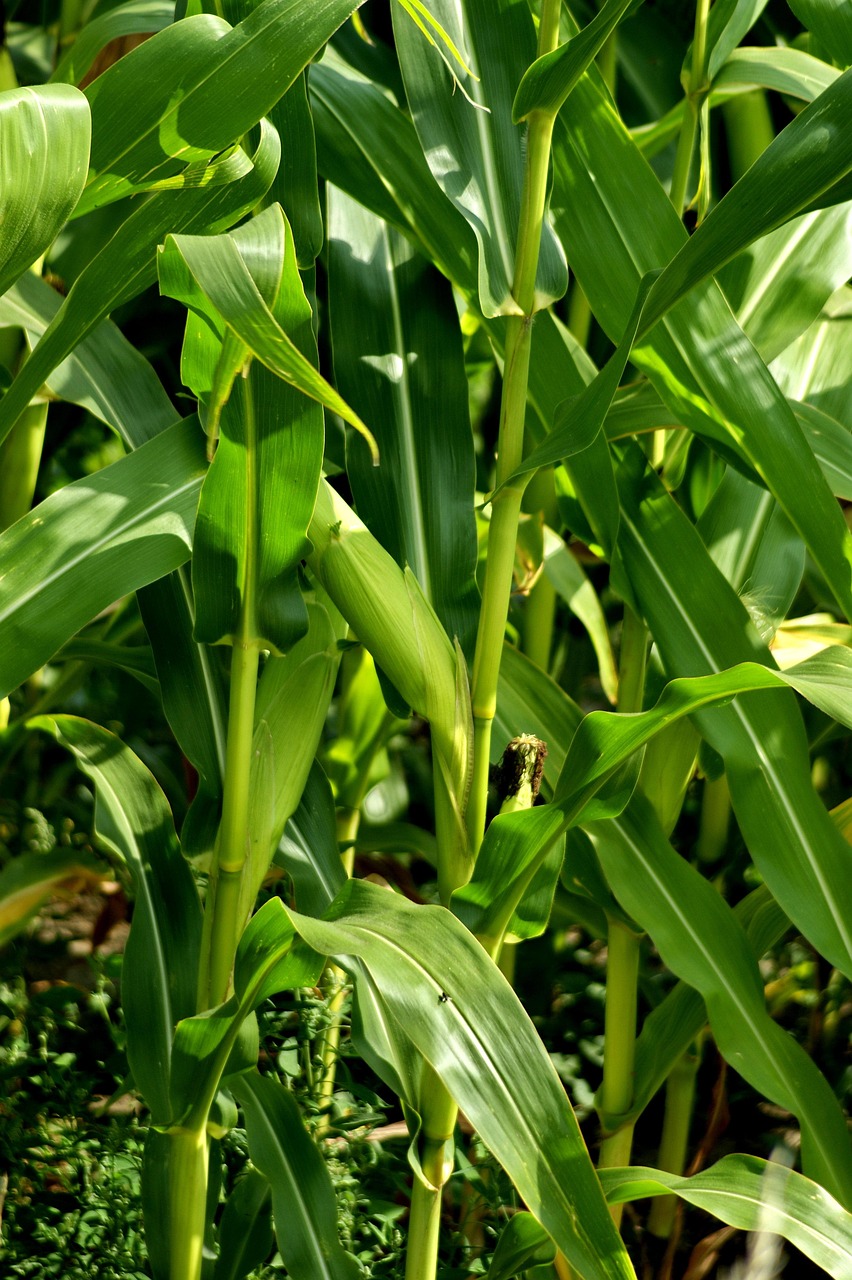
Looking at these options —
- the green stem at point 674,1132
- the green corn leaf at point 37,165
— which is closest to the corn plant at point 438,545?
the green corn leaf at point 37,165

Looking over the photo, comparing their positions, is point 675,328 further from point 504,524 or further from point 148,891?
point 148,891

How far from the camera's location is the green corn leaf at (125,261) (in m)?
0.57

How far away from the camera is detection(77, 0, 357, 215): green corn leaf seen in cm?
55

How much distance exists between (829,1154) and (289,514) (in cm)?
57

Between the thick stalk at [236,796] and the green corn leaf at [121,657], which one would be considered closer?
the thick stalk at [236,796]

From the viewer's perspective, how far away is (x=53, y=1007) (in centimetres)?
105

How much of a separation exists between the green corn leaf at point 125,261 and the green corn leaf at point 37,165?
0.27 ft

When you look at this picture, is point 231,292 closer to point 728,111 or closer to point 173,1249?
point 173,1249

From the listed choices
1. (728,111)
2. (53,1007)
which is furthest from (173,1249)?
(728,111)

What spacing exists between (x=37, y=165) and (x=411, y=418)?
35cm

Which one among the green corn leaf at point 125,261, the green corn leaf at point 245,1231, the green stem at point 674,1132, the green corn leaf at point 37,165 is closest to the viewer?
the green corn leaf at point 37,165

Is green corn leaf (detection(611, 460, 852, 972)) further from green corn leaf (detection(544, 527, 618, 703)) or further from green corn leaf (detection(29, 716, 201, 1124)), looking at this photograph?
green corn leaf (detection(29, 716, 201, 1124))

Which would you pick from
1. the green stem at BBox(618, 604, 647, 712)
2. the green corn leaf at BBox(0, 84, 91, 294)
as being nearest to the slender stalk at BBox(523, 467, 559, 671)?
the green stem at BBox(618, 604, 647, 712)

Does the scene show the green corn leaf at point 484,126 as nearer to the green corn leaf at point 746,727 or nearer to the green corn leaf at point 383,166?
the green corn leaf at point 383,166
